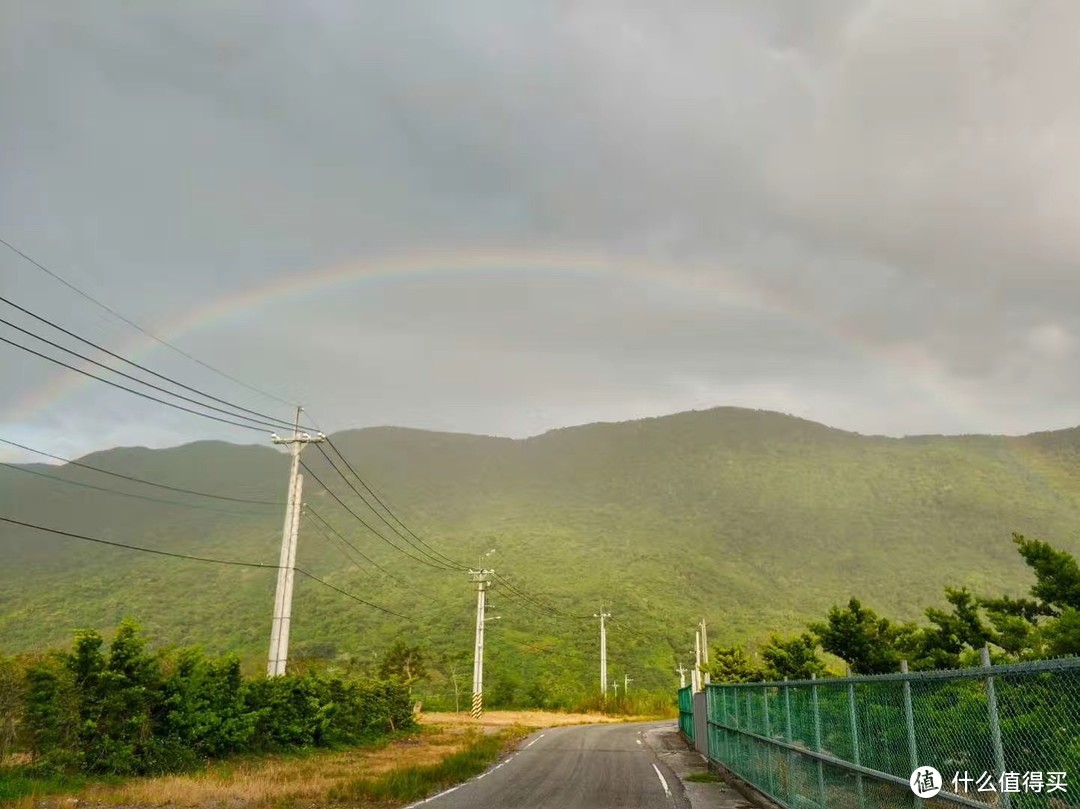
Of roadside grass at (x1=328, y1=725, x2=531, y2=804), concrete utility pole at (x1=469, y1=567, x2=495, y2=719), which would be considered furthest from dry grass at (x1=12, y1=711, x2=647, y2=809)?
concrete utility pole at (x1=469, y1=567, x2=495, y2=719)

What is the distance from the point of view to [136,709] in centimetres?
1850

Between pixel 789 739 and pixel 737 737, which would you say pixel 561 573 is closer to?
pixel 737 737

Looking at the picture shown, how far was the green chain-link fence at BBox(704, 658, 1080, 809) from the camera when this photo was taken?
5.72 meters

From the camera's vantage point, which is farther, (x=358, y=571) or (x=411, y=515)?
(x=411, y=515)

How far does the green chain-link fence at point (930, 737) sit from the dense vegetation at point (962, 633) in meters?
1.69

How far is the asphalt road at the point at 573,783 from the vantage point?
14.8 meters

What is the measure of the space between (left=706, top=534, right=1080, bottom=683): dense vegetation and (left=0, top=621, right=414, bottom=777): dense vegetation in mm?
17400

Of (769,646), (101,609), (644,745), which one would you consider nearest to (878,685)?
(769,646)

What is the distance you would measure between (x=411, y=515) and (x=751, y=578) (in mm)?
86197

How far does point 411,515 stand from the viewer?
18925cm

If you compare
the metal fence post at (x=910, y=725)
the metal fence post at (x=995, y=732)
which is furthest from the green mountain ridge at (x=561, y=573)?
the metal fence post at (x=995, y=732)

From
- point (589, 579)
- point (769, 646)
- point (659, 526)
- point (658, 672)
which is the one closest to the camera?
point (769, 646)

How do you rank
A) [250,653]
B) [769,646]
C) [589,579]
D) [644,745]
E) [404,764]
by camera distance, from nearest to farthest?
[404,764] < [769,646] < [644,745] < [250,653] < [589,579]

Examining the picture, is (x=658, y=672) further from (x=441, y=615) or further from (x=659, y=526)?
(x=659, y=526)
